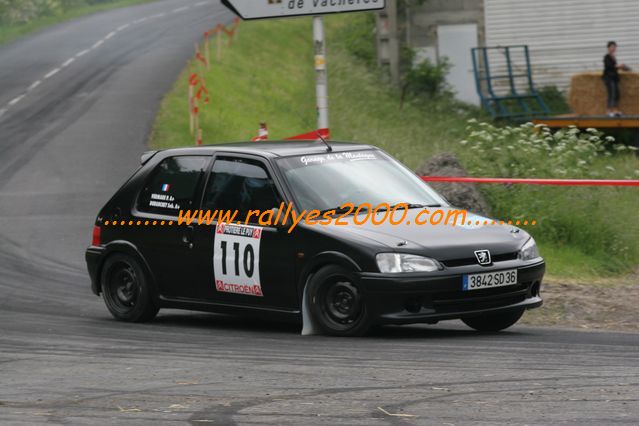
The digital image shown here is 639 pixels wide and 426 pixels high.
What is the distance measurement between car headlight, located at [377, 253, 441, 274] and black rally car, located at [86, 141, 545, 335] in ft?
0.03

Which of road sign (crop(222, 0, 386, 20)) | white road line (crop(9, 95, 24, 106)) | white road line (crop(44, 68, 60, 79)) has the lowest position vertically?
white road line (crop(9, 95, 24, 106))

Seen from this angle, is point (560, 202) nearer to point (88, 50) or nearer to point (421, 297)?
point (421, 297)

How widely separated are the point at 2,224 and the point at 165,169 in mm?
7209

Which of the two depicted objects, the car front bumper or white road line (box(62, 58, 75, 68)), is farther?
white road line (box(62, 58, 75, 68))

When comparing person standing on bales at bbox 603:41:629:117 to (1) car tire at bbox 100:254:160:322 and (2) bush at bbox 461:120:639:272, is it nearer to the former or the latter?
(2) bush at bbox 461:120:639:272

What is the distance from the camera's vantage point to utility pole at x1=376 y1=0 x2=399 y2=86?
3662 centimetres

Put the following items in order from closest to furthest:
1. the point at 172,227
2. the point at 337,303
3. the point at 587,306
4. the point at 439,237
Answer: the point at 439,237 → the point at 337,303 → the point at 172,227 → the point at 587,306

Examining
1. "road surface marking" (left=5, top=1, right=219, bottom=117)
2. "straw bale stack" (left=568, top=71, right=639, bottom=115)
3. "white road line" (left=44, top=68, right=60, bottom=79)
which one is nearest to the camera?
"road surface marking" (left=5, top=1, right=219, bottom=117)

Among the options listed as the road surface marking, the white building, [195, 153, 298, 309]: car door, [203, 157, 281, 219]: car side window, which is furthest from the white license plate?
the white building

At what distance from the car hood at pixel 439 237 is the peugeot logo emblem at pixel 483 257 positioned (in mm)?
31

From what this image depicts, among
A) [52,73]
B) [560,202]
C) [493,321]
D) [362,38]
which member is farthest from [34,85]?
[493,321]

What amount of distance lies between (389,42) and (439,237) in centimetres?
2767

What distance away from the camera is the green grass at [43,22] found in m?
45.2

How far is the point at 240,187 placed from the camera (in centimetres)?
1056
